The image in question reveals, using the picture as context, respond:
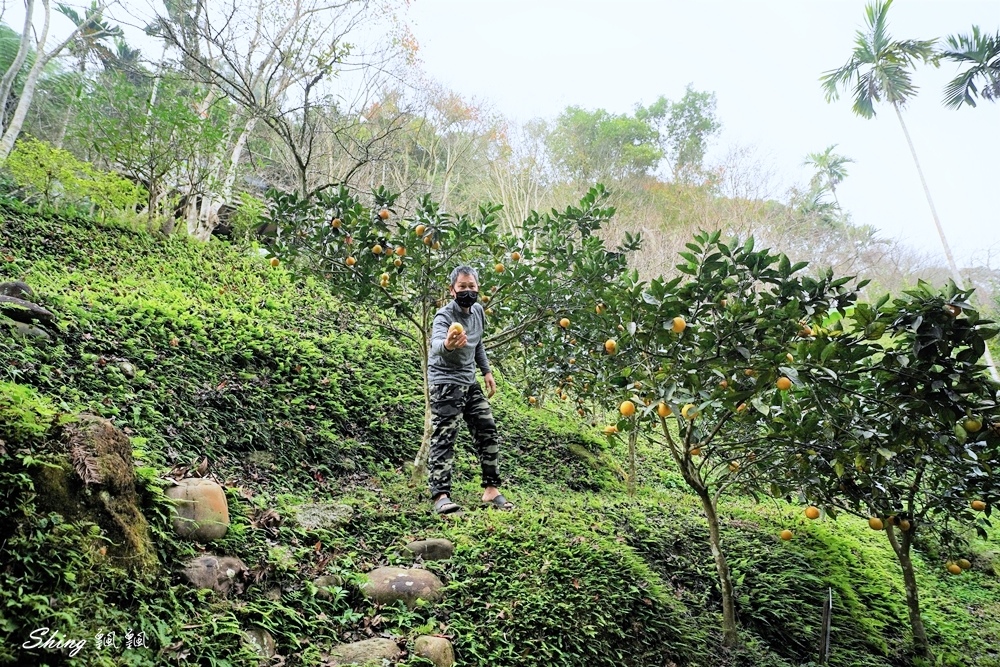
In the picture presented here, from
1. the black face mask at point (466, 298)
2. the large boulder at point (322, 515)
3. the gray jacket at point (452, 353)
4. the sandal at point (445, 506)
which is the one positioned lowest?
the large boulder at point (322, 515)

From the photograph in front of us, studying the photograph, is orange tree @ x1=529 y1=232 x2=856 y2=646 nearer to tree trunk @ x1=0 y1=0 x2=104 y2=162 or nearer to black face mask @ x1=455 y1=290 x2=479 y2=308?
black face mask @ x1=455 y1=290 x2=479 y2=308

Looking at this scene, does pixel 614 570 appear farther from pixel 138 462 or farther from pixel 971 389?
pixel 138 462

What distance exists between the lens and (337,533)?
314 centimetres

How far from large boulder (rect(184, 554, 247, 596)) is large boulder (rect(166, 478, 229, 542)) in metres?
0.15

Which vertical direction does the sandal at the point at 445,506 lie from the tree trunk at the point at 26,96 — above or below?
below

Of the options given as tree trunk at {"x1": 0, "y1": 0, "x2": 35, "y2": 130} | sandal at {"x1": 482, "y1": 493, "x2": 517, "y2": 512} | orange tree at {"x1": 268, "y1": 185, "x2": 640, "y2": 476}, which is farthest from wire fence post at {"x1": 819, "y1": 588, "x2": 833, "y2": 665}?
tree trunk at {"x1": 0, "y1": 0, "x2": 35, "y2": 130}

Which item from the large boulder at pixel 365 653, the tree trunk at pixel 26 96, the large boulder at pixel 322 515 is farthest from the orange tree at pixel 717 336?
the tree trunk at pixel 26 96

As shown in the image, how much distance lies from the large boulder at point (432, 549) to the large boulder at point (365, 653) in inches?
28.6

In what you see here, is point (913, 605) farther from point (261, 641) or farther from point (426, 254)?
point (426, 254)

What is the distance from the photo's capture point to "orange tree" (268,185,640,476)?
4.15 m

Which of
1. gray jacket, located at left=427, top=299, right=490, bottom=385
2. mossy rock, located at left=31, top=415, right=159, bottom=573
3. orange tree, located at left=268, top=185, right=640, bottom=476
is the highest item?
orange tree, located at left=268, top=185, right=640, bottom=476

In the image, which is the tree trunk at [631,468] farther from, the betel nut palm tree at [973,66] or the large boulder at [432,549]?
the betel nut palm tree at [973,66]

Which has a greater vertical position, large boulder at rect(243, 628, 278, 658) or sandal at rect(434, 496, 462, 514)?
sandal at rect(434, 496, 462, 514)

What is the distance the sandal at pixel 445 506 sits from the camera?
3541 mm
